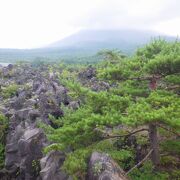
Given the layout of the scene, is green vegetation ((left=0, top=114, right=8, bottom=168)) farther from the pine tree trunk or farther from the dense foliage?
the pine tree trunk

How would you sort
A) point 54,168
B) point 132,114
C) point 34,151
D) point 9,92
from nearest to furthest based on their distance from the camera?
point 132,114
point 54,168
point 34,151
point 9,92

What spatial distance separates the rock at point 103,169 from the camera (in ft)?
45.6

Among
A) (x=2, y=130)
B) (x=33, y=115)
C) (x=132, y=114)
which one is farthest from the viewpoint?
(x=2, y=130)

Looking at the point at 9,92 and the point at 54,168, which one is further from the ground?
the point at 54,168

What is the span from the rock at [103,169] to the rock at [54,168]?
1.91 m

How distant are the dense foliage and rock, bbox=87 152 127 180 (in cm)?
31

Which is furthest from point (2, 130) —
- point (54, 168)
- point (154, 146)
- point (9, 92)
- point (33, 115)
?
point (9, 92)

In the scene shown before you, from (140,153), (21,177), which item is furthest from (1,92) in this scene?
(140,153)

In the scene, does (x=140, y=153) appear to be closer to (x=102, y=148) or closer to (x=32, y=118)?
(x=102, y=148)

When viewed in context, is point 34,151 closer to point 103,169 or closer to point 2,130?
point 2,130

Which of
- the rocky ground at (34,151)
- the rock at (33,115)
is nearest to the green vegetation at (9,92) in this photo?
the rocky ground at (34,151)

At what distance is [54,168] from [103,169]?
3.21m

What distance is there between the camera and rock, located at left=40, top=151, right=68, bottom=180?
16.2 meters

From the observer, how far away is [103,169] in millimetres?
14086
